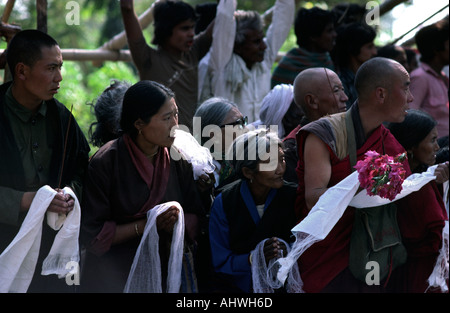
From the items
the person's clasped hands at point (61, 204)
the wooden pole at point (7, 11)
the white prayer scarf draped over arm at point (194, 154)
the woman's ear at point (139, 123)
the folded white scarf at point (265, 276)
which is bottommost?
the folded white scarf at point (265, 276)

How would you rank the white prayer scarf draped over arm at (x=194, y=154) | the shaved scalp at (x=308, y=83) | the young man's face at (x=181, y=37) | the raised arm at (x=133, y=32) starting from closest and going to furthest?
the white prayer scarf draped over arm at (x=194, y=154), the shaved scalp at (x=308, y=83), the raised arm at (x=133, y=32), the young man's face at (x=181, y=37)

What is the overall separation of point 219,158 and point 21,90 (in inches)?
52.0

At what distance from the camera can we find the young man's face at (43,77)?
3820 mm

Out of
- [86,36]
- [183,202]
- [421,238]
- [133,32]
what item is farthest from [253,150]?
[86,36]

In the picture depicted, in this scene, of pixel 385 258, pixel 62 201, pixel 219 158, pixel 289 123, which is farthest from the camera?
pixel 289 123

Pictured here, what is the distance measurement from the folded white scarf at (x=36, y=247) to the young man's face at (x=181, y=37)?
6.91 ft

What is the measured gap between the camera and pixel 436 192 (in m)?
4.09

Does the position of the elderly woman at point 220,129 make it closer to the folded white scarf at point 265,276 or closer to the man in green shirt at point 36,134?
the folded white scarf at point 265,276

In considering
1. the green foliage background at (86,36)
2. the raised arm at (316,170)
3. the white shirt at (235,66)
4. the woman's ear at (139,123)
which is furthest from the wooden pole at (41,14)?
the green foliage background at (86,36)

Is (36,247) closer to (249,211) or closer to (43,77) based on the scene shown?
(43,77)

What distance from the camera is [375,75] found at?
12.9 feet
